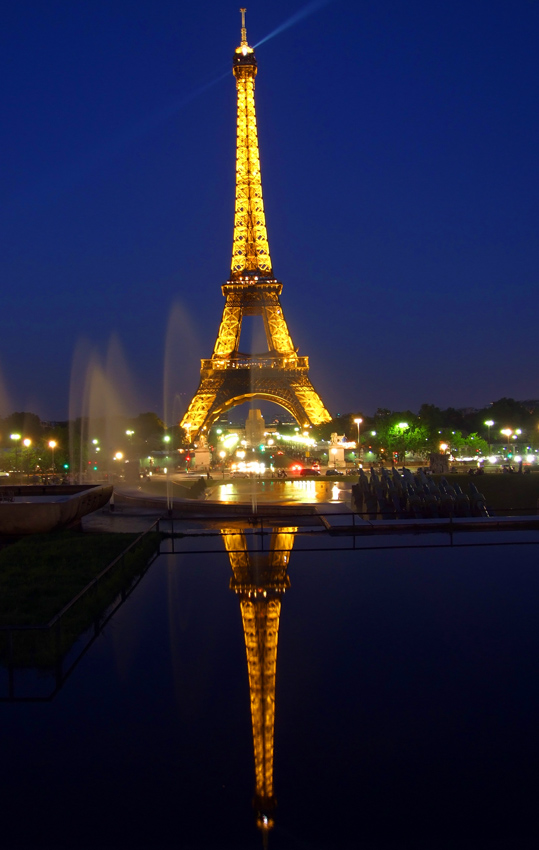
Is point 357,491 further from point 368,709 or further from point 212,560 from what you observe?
point 368,709

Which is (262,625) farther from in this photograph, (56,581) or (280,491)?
(280,491)

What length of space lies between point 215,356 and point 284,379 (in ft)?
22.4

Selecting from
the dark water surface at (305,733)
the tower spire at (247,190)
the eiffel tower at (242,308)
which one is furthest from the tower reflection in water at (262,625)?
the tower spire at (247,190)

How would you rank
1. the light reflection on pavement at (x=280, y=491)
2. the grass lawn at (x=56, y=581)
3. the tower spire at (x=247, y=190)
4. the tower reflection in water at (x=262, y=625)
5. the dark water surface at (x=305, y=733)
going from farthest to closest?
the tower spire at (x=247, y=190) → the light reflection on pavement at (x=280, y=491) → the grass lawn at (x=56, y=581) → the tower reflection in water at (x=262, y=625) → the dark water surface at (x=305, y=733)

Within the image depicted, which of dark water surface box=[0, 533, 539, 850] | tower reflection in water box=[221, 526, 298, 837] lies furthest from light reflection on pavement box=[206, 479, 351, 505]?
dark water surface box=[0, 533, 539, 850]

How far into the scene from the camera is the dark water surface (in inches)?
182

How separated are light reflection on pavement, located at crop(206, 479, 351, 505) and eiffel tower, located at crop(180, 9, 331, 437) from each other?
1240 inches

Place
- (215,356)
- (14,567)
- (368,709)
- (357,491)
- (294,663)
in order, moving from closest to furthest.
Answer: (368,709), (294,663), (14,567), (357,491), (215,356)

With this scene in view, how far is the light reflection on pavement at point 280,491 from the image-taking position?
24.2 meters

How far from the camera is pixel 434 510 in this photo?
18.6 metres

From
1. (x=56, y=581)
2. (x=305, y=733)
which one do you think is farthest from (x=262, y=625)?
(x=56, y=581)

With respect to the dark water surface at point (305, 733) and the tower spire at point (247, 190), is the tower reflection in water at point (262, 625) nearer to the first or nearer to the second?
the dark water surface at point (305, 733)

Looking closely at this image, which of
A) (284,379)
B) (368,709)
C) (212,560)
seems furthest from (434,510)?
(284,379)

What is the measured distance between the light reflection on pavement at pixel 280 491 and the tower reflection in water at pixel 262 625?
25.8 ft
